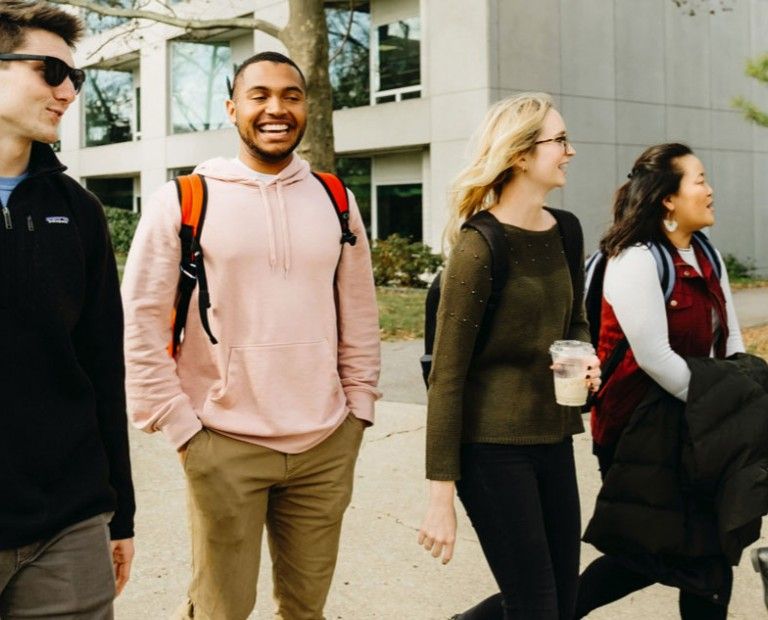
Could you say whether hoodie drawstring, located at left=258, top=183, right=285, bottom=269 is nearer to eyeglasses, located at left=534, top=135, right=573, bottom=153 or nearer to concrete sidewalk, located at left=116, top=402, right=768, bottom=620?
eyeglasses, located at left=534, top=135, right=573, bottom=153

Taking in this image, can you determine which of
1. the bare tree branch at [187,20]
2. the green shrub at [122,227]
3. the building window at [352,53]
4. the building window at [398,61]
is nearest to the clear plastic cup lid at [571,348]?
the bare tree branch at [187,20]

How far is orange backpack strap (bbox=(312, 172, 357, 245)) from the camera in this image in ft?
10.8

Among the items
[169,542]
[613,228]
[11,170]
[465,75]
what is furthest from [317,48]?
[11,170]

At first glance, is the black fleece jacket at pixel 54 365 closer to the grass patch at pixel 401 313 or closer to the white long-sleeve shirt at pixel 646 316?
the white long-sleeve shirt at pixel 646 316

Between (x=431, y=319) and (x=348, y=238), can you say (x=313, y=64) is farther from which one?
(x=431, y=319)

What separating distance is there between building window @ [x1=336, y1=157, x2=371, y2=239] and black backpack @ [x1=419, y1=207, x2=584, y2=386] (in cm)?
1879

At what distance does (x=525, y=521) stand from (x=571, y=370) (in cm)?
46

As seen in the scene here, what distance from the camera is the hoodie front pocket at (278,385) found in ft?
9.99

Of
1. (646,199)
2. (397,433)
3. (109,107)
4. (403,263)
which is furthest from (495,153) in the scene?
(109,107)

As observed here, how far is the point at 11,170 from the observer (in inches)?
91.8

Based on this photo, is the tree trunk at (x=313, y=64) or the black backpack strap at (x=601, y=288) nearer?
the black backpack strap at (x=601, y=288)

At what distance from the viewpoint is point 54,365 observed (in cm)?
229

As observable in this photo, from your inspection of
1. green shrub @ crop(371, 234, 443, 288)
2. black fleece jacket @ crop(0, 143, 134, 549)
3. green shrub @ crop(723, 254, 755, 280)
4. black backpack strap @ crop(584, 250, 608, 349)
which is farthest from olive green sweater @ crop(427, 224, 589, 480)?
green shrub @ crop(723, 254, 755, 280)

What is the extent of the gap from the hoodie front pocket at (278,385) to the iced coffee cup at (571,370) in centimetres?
73
